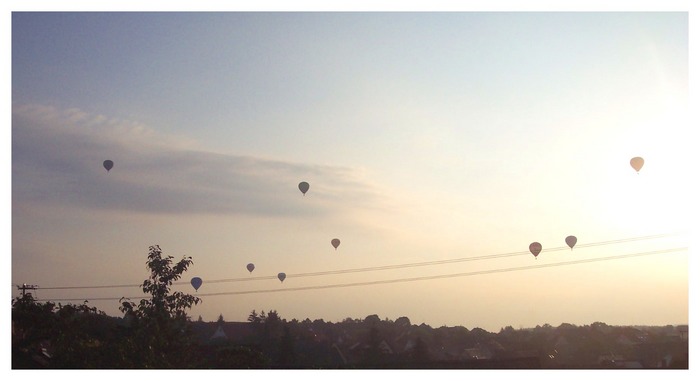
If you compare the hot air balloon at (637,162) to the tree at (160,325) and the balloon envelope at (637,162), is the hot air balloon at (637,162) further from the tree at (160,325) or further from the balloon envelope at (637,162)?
the tree at (160,325)

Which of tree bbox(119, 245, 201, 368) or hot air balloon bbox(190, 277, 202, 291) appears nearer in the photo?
tree bbox(119, 245, 201, 368)

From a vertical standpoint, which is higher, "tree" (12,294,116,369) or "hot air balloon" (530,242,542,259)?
"hot air balloon" (530,242,542,259)

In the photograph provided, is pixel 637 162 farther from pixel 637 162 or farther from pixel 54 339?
pixel 54 339

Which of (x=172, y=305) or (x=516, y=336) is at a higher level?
(x=172, y=305)

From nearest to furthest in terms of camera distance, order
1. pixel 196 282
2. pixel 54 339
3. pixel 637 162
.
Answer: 1. pixel 54 339
2. pixel 637 162
3. pixel 196 282

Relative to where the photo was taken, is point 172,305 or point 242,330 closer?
point 172,305

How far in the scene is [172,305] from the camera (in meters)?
32.7

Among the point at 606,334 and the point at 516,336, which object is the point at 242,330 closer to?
the point at 516,336

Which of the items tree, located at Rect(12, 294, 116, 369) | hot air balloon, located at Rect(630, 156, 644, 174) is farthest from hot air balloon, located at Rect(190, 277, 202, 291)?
hot air balloon, located at Rect(630, 156, 644, 174)

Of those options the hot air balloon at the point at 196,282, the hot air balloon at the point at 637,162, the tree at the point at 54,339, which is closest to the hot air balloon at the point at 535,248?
the hot air balloon at the point at 637,162

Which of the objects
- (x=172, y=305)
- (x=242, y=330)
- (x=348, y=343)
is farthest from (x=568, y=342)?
(x=172, y=305)

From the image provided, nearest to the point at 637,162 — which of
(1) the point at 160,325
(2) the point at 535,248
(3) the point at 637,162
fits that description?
(3) the point at 637,162

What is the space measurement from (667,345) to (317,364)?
22938 millimetres

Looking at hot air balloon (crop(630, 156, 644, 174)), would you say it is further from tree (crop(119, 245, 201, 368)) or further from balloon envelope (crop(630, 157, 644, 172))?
tree (crop(119, 245, 201, 368))
